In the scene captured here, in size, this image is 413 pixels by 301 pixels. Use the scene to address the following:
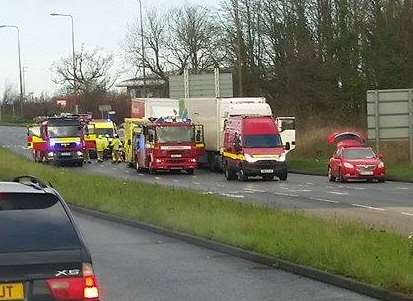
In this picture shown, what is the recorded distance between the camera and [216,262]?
1367 cm

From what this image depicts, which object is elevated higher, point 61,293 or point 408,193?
point 61,293

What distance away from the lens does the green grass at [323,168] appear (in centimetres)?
3903

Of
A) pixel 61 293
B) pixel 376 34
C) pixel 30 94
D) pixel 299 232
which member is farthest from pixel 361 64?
pixel 30 94

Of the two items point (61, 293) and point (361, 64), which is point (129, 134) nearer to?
point (361, 64)

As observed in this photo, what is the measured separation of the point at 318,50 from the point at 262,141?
2199 centimetres

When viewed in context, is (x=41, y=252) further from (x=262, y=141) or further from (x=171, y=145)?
(x=171, y=145)

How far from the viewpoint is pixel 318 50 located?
60094mm

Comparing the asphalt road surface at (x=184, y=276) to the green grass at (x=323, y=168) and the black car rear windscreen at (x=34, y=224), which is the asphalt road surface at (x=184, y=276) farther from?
the green grass at (x=323, y=168)

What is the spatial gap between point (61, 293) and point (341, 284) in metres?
5.20

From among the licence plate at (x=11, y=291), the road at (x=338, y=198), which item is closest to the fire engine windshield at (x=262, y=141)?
the road at (x=338, y=198)

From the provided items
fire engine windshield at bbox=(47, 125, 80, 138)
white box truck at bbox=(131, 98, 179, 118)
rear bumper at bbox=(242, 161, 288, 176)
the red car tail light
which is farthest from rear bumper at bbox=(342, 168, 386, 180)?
the red car tail light

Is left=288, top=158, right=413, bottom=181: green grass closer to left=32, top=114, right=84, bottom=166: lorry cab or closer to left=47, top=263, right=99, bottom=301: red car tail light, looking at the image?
left=32, top=114, right=84, bottom=166: lorry cab

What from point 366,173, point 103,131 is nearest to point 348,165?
point 366,173

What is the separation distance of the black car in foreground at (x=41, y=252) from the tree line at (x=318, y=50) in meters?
46.0
